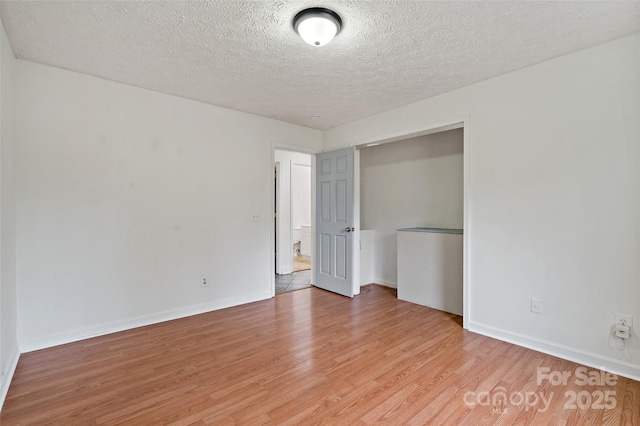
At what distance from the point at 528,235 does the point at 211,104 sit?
358cm

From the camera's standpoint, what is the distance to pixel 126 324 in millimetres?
3057

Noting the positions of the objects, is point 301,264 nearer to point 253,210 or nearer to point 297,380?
point 253,210

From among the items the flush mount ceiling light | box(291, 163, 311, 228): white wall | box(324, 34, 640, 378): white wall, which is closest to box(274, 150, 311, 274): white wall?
box(291, 163, 311, 228): white wall

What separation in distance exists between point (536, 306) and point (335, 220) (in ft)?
8.25

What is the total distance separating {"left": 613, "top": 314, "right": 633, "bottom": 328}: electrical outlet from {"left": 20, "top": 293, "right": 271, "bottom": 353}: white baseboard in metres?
3.52

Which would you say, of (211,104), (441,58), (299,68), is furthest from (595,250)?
(211,104)

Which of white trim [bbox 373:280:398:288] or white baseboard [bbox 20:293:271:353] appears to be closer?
white baseboard [bbox 20:293:271:353]

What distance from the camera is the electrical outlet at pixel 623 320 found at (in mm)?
2221

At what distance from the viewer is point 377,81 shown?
2982mm

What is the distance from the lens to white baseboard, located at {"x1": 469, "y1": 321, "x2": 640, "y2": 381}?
87.5 inches

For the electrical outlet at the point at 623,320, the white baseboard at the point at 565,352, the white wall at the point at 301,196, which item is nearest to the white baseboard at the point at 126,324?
the white baseboard at the point at 565,352

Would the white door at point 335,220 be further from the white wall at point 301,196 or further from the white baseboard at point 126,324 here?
the white wall at point 301,196

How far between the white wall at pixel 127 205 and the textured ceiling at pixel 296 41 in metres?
0.36

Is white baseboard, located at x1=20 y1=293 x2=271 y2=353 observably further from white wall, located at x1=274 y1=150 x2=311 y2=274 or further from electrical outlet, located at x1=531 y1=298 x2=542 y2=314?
electrical outlet, located at x1=531 y1=298 x2=542 y2=314
